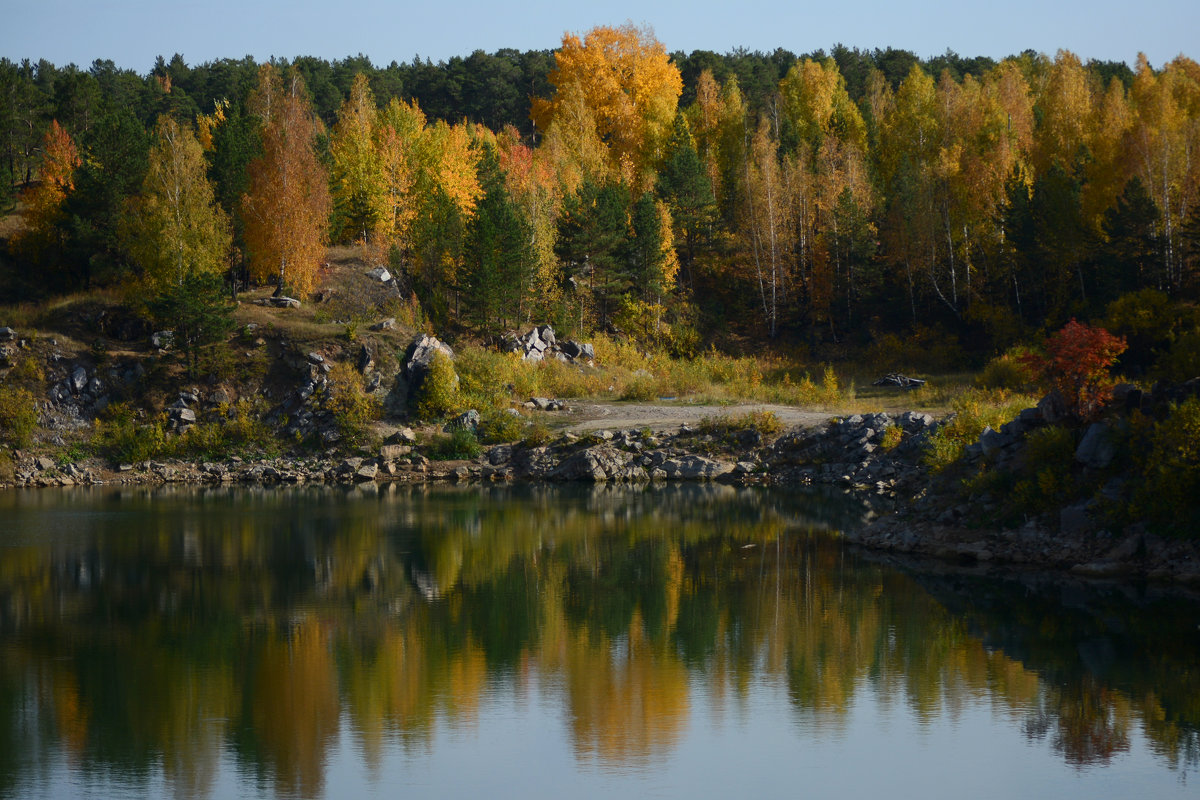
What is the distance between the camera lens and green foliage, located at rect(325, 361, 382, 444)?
45.8 meters

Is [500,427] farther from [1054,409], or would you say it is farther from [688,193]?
[1054,409]

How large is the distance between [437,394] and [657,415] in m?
9.32

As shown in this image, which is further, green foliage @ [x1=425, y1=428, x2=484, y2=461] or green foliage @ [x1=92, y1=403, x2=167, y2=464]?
green foliage @ [x1=92, y1=403, x2=167, y2=464]

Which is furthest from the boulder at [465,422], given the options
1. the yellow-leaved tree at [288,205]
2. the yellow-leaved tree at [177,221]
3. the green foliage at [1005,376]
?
the green foliage at [1005,376]

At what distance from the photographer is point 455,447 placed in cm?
4512

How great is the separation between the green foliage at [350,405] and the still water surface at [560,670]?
51.6 feet

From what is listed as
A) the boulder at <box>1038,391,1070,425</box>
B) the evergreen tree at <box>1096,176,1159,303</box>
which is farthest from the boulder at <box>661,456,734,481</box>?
the evergreen tree at <box>1096,176,1159,303</box>

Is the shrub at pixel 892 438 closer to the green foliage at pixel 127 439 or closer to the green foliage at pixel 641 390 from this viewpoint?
the green foliage at pixel 641 390

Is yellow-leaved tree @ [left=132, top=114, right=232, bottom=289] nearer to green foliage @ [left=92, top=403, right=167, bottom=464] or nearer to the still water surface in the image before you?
A: green foliage @ [left=92, top=403, right=167, bottom=464]

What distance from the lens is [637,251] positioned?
59656 mm

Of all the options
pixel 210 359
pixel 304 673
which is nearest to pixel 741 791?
pixel 304 673

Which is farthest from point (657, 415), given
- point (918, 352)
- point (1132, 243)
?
point (1132, 243)

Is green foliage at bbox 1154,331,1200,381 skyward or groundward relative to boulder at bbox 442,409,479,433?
skyward

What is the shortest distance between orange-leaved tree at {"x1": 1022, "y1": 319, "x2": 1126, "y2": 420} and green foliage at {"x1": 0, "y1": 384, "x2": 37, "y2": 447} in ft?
126
